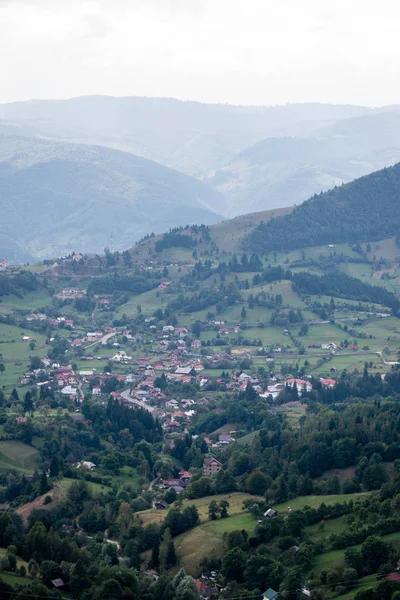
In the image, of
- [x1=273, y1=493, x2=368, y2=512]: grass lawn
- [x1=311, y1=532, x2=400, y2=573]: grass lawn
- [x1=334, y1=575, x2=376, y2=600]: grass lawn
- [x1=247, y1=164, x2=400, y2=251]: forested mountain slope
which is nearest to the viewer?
[x1=334, y1=575, x2=376, y2=600]: grass lawn

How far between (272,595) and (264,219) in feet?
390

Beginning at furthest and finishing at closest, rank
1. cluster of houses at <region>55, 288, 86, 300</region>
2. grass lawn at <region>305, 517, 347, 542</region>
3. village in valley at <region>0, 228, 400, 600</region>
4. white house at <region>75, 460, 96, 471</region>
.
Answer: cluster of houses at <region>55, 288, 86, 300</region> → white house at <region>75, 460, 96, 471</region> → village in valley at <region>0, 228, 400, 600</region> → grass lawn at <region>305, 517, 347, 542</region>

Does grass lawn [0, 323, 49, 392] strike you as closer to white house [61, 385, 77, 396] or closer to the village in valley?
the village in valley

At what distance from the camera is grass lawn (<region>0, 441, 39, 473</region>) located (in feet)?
208

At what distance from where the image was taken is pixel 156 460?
66688 millimetres

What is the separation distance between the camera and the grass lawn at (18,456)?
208 ft

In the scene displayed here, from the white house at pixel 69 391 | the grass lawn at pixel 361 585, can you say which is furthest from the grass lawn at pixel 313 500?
the white house at pixel 69 391

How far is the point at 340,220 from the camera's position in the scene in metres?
155

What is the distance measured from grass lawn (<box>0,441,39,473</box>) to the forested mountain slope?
8591 cm

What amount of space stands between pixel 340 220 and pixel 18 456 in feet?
318

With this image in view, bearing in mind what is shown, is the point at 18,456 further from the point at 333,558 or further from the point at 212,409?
the point at 333,558

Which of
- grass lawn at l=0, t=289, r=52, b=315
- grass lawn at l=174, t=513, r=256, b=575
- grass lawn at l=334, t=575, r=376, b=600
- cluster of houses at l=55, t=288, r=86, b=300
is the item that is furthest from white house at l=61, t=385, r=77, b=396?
grass lawn at l=334, t=575, r=376, b=600

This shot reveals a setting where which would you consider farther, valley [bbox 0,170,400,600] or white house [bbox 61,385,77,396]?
white house [bbox 61,385,77,396]

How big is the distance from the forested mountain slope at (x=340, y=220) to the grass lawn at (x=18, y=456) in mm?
85905
